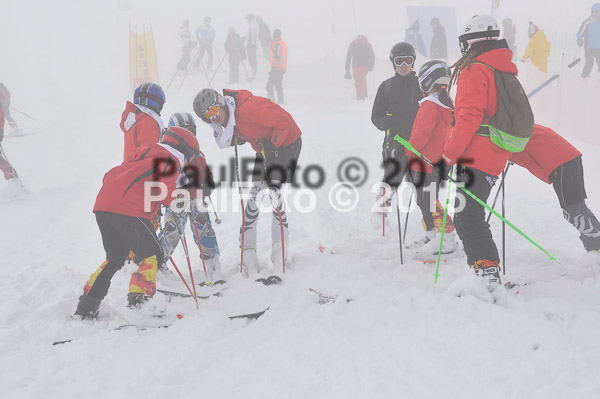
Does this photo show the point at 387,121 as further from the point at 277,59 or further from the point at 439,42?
the point at 439,42

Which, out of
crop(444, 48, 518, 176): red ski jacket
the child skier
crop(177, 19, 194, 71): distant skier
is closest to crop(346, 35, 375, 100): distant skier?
crop(177, 19, 194, 71): distant skier

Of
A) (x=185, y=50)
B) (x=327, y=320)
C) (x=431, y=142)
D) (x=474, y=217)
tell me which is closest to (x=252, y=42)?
(x=185, y=50)

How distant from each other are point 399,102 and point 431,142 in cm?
69

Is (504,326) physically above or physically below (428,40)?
below

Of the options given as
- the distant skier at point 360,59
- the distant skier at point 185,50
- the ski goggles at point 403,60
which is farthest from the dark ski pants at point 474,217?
the distant skier at point 185,50

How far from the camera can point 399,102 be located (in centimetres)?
425

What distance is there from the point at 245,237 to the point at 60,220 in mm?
3757

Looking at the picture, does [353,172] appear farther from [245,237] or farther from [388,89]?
[245,237]

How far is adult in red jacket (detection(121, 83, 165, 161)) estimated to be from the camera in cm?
399

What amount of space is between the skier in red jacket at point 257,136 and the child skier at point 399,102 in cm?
96

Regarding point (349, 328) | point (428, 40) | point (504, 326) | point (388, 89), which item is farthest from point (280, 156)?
point (428, 40)

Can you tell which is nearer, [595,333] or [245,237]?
[595,333]

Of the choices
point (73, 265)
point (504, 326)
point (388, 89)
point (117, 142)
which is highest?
point (388, 89)

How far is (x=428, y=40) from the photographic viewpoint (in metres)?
15.1
